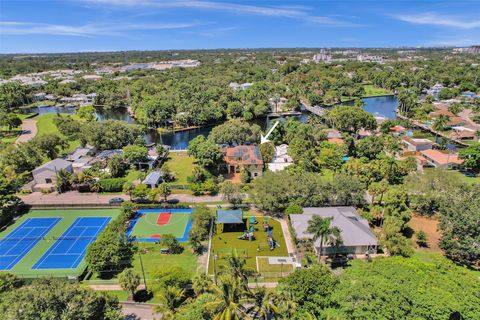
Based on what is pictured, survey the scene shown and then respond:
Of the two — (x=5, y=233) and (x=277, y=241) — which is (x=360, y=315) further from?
(x=5, y=233)

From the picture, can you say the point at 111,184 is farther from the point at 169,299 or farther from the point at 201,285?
the point at 201,285

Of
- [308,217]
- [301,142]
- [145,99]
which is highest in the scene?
[145,99]

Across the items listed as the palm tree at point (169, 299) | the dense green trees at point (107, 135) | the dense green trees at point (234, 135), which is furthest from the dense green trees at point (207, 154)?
the palm tree at point (169, 299)

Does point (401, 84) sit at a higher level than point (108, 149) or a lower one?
higher

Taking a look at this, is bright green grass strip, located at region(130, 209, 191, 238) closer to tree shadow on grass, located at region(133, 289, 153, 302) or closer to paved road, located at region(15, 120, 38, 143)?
tree shadow on grass, located at region(133, 289, 153, 302)

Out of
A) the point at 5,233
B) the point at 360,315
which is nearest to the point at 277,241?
the point at 360,315
